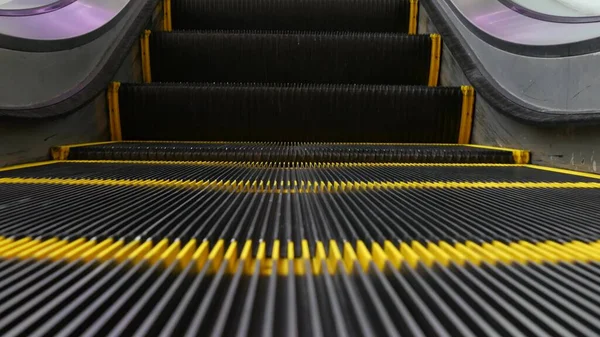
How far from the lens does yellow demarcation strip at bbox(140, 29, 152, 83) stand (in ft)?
13.8

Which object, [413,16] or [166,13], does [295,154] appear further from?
[166,13]

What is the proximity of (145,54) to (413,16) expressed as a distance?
318 centimetres

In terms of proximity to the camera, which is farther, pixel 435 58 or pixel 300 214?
pixel 435 58

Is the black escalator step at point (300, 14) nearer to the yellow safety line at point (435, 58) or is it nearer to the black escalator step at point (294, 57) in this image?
the black escalator step at point (294, 57)

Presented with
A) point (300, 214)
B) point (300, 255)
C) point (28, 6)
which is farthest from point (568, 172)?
point (28, 6)

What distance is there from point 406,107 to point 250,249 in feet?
9.02

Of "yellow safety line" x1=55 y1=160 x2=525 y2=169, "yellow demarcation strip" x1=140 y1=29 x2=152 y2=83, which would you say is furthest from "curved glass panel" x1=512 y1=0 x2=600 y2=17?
"yellow demarcation strip" x1=140 y1=29 x2=152 y2=83

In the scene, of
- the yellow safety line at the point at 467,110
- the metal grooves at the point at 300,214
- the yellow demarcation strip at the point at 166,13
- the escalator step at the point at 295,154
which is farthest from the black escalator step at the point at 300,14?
the metal grooves at the point at 300,214

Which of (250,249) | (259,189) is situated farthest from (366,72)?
(250,249)

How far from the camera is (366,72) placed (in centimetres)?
423

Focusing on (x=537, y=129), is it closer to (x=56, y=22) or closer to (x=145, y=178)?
(x=145, y=178)

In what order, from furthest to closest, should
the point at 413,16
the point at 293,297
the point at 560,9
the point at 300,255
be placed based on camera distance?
1. the point at 413,16
2. the point at 560,9
3. the point at 300,255
4. the point at 293,297

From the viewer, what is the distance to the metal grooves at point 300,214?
116cm

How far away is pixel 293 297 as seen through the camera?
80cm
